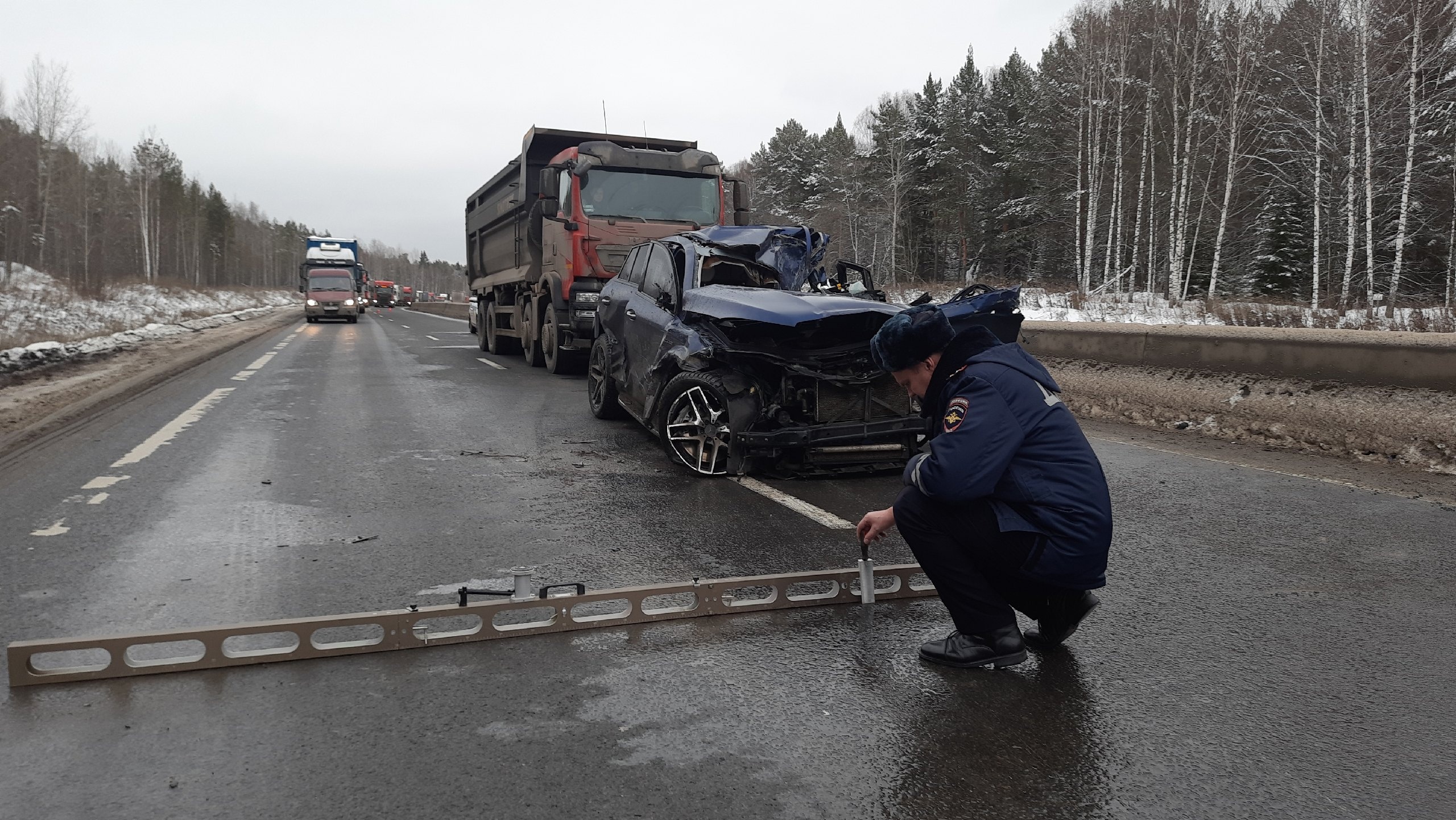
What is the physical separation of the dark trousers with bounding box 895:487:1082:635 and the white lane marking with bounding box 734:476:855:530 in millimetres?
1913

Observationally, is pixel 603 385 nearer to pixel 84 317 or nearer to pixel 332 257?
pixel 84 317

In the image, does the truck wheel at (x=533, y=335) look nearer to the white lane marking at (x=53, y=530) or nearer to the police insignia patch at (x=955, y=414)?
the white lane marking at (x=53, y=530)

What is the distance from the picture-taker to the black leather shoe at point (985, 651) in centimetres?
328

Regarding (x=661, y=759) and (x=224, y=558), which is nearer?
(x=661, y=759)

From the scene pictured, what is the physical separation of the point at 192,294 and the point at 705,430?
225 feet

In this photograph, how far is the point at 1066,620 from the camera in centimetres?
339

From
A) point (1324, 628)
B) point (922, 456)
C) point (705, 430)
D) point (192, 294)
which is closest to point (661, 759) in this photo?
point (922, 456)

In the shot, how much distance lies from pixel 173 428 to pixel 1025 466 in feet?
27.8

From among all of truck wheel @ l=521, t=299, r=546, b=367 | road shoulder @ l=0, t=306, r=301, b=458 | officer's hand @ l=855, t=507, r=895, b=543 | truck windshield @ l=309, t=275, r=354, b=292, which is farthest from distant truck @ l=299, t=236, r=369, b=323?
officer's hand @ l=855, t=507, r=895, b=543

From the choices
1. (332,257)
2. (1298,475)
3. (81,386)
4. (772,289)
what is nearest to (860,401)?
(772,289)

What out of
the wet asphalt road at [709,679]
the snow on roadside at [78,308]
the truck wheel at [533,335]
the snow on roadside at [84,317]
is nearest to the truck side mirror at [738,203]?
the truck wheel at [533,335]

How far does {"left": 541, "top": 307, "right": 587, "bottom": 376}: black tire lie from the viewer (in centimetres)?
1430

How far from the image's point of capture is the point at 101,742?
268cm

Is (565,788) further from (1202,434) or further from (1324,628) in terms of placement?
(1202,434)
